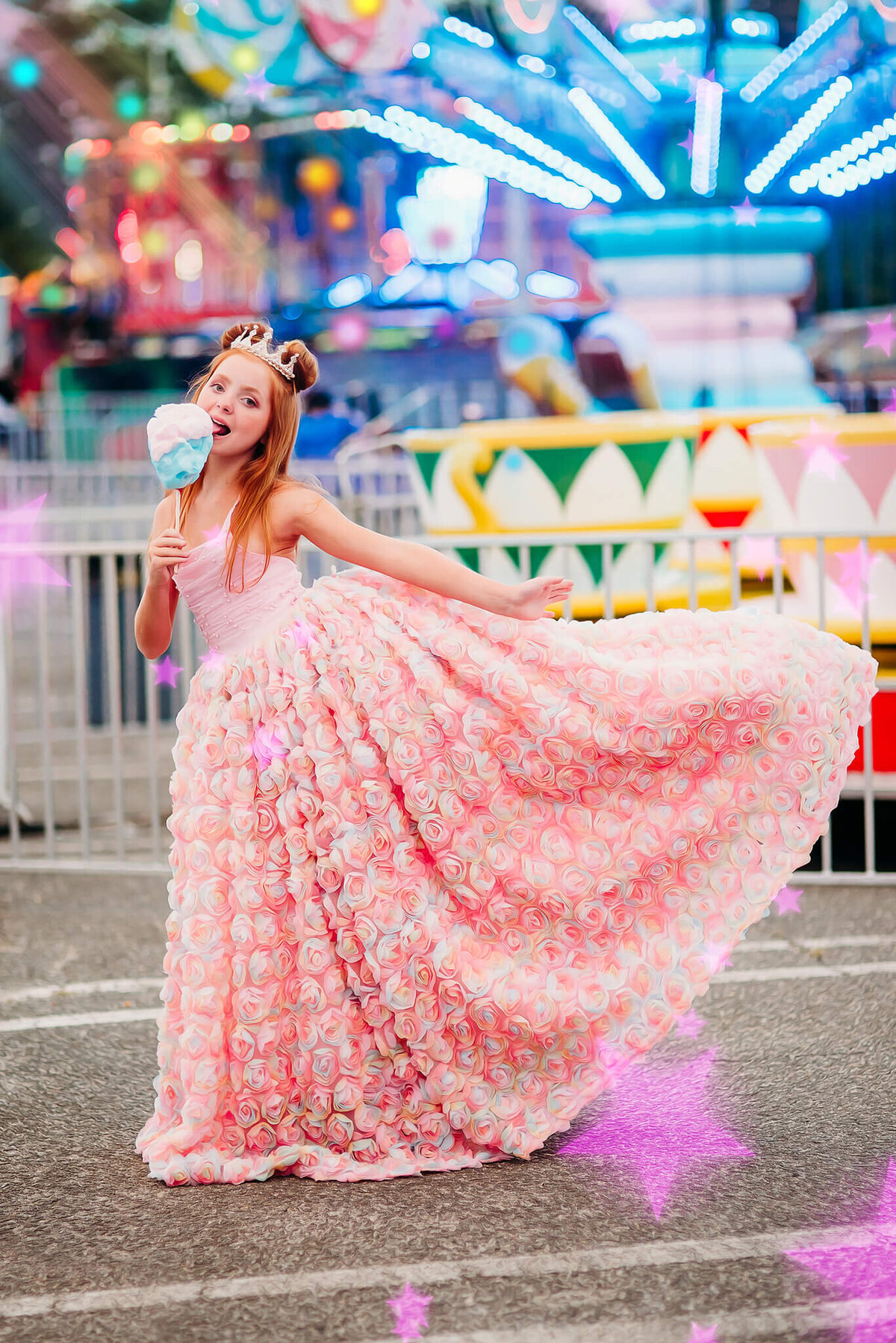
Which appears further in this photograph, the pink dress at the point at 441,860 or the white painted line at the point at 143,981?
the white painted line at the point at 143,981

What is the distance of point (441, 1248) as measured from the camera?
2287mm

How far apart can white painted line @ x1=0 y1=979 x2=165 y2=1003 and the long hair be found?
152 centimetres

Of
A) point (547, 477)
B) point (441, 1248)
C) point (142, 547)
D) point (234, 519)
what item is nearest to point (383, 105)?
point (547, 477)

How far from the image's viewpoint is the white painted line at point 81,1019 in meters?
3.50

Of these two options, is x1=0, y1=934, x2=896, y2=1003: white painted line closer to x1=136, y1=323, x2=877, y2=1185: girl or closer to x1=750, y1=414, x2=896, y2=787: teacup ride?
x1=750, y1=414, x2=896, y2=787: teacup ride

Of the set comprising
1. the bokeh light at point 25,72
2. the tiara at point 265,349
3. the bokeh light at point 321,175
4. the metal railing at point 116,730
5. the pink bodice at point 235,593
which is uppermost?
the bokeh light at point 25,72

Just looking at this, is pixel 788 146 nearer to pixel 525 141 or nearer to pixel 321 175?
pixel 525 141

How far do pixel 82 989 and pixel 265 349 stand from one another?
1868mm

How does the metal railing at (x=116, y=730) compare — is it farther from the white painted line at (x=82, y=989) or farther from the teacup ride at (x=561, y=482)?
the white painted line at (x=82, y=989)

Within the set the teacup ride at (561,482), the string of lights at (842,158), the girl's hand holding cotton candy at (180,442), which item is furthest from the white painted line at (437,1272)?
the string of lights at (842,158)

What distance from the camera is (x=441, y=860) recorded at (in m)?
2.63

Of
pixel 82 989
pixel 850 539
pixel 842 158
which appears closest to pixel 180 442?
pixel 82 989

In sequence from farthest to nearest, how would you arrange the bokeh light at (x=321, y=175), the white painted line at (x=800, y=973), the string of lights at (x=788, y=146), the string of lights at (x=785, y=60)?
the bokeh light at (x=321, y=175)
the string of lights at (x=788, y=146)
the string of lights at (x=785, y=60)
the white painted line at (x=800, y=973)

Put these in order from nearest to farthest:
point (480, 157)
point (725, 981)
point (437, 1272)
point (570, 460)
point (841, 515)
→ point (437, 1272) → point (725, 981) → point (841, 515) → point (570, 460) → point (480, 157)
